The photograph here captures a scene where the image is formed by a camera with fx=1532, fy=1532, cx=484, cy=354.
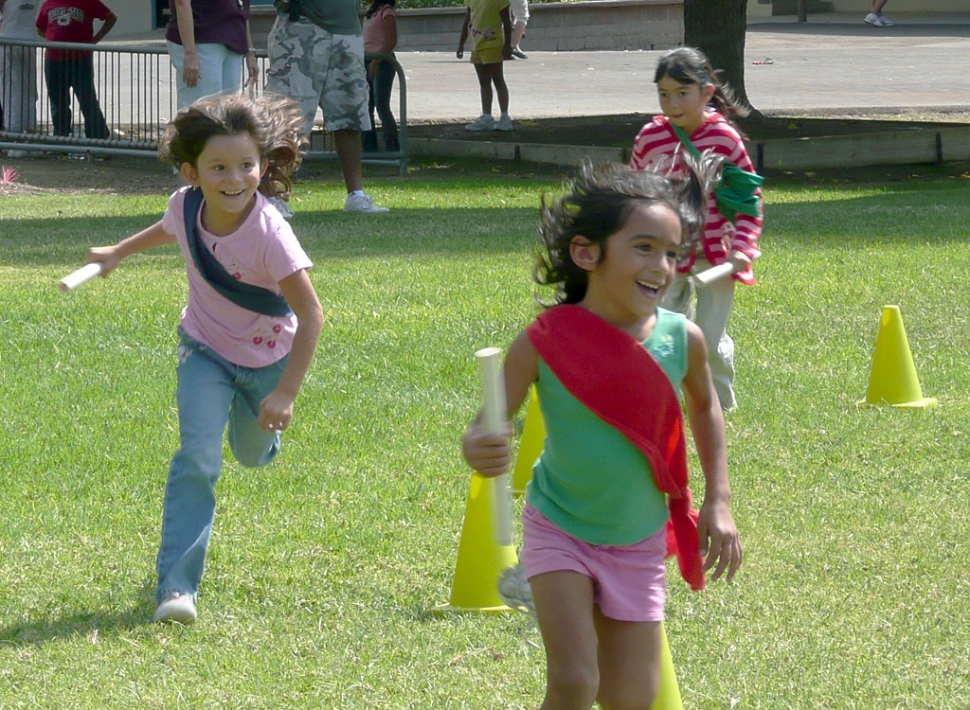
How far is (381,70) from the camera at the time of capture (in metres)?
15.7

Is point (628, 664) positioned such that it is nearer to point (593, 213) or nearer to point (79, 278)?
point (593, 213)

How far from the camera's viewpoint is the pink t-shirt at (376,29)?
16.3m

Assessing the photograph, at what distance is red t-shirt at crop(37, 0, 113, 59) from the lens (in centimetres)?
1575

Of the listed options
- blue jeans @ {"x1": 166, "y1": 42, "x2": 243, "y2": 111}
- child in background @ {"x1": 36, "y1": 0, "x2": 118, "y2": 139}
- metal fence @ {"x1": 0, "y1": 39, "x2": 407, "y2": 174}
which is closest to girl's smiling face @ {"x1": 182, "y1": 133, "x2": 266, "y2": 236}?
blue jeans @ {"x1": 166, "y1": 42, "x2": 243, "y2": 111}

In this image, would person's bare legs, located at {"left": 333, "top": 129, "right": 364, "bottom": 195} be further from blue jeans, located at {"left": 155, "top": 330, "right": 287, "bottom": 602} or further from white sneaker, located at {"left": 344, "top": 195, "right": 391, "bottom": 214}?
blue jeans, located at {"left": 155, "top": 330, "right": 287, "bottom": 602}

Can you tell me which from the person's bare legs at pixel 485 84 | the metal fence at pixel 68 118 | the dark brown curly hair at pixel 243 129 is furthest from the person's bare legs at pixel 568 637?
the person's bare legs at pixel 485 84

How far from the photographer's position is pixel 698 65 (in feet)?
19.5

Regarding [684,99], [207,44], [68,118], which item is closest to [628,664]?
[684,99]

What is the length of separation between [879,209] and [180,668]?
9435mm

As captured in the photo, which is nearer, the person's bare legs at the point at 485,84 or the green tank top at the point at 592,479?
the green tank top at the point at 592,479

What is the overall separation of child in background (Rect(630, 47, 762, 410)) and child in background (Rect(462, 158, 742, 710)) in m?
2.52

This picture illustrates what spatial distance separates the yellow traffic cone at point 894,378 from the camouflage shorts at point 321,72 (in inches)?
226

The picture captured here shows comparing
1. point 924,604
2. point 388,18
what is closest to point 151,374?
point 924,604

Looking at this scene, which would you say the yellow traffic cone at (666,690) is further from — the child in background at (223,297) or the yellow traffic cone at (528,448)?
the yellow traffic cone at (528,448)
